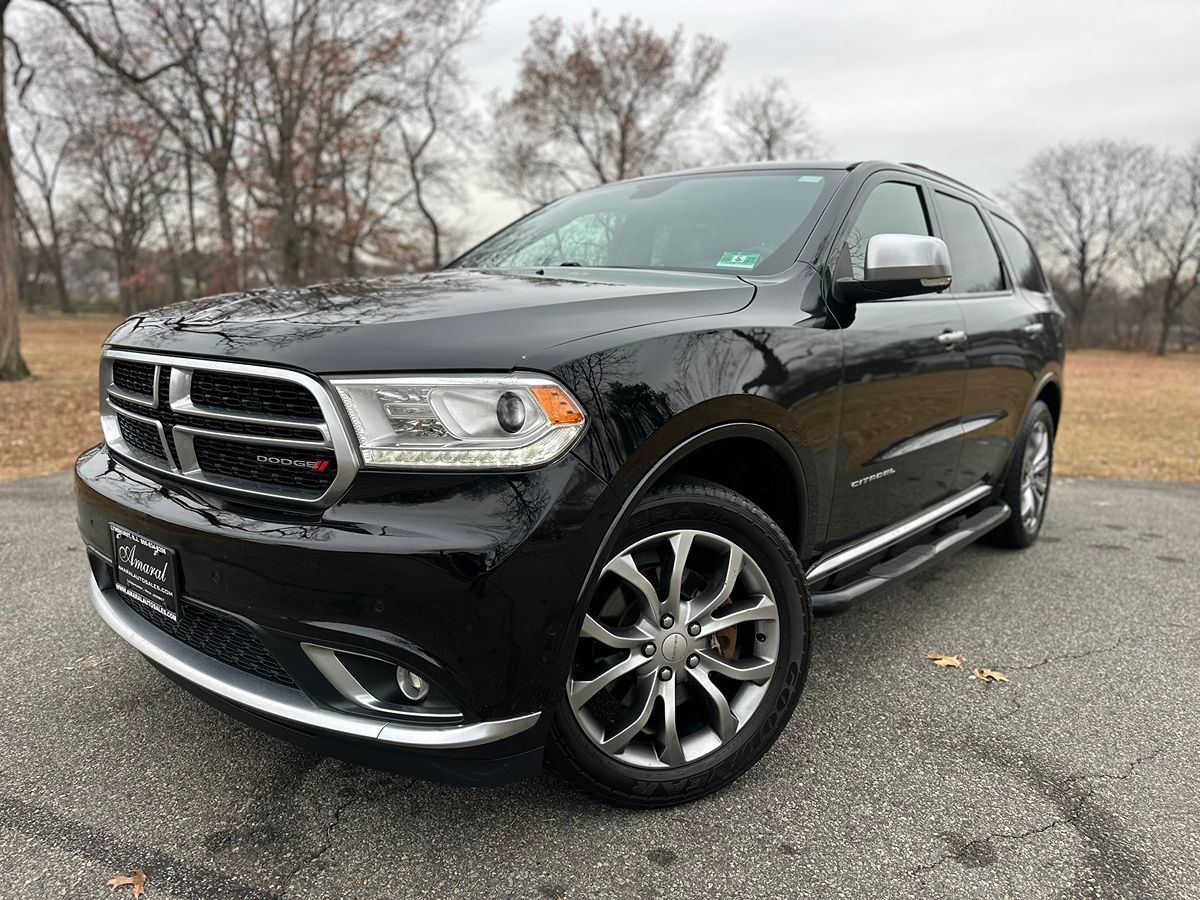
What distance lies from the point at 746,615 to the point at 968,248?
2533mm

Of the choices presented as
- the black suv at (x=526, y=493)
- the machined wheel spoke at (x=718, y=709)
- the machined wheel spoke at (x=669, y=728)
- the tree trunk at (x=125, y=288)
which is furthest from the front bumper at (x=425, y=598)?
the tree trunk at (x=125, y=288)

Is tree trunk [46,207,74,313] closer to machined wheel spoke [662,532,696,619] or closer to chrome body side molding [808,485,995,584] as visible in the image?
chrome body side molding [808,485,995,584]

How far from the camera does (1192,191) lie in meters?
49.2

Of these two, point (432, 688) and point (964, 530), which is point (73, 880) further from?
point (964, 530)

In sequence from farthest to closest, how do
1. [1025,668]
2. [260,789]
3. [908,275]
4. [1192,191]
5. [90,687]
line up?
1. [1192,191]
2. [1025,668]
3. [90,687]
4. [908,275]
5. [260,789]

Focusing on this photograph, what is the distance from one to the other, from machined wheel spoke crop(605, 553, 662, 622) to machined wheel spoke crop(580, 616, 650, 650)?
A: 0.05 m

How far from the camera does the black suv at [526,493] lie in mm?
1723

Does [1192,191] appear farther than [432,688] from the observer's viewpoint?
Yes

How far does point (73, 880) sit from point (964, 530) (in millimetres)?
3399

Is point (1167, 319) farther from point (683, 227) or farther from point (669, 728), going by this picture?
point (669, 728)

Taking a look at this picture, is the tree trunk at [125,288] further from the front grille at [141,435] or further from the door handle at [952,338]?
the door handle at [952,338]

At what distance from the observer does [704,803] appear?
2.20 metres

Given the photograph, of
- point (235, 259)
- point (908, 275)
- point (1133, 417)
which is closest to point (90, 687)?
point (908, 275)

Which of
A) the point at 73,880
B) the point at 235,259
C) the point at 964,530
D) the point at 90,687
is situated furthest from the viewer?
the point at 235,259
